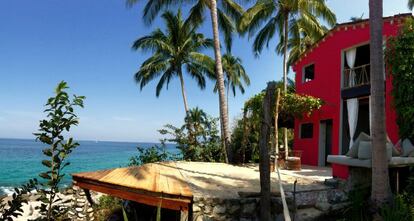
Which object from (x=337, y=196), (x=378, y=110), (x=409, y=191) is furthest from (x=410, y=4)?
(x=337, y=196)

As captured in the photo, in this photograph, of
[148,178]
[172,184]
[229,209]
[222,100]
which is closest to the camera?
[229,209]

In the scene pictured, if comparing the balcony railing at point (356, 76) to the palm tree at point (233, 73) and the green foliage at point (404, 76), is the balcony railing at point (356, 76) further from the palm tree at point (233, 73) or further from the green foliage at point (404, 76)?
the palm tree at point (233, 73)

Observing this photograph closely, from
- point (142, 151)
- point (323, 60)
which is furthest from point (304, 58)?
point (142, 151)

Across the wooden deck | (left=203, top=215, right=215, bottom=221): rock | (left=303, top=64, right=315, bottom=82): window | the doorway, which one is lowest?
(left=203, top=215, right=215, bottom=221): rock

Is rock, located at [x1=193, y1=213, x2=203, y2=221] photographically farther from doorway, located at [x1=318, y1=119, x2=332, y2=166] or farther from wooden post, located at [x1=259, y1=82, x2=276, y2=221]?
doorway, located at [x1=318, y1=119, x2=332, y2=166]

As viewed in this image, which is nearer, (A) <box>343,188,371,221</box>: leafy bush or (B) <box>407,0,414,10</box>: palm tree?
(A) <box>343,188,371,221</box>: leafy bush

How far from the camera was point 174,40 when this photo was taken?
2272cm

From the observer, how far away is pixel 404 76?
399 inches

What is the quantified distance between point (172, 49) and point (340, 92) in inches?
464

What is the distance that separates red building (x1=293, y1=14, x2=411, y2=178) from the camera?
1279 cm

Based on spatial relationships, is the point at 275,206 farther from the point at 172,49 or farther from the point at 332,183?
the point at 172,49

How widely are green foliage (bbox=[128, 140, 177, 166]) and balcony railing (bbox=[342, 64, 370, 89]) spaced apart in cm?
745

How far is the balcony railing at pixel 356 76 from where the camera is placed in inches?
516

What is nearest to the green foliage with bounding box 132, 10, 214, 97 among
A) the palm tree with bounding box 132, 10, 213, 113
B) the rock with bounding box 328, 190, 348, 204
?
the palm tree with bounding box 132, 10, 213, 113
